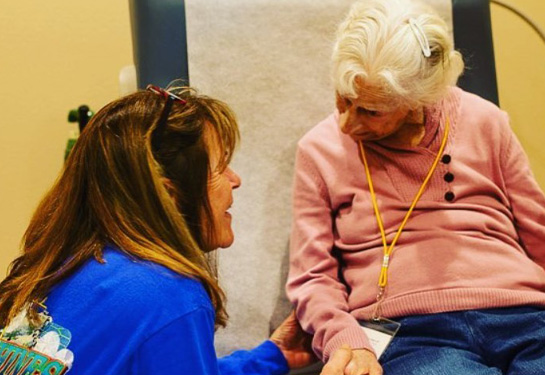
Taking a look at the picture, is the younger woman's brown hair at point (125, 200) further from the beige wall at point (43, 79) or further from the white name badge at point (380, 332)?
the beige wall at point (43, 79)

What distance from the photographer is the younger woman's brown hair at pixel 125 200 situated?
1.05 m

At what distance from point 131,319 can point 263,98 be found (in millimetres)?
927

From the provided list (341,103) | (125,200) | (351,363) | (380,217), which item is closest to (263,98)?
(341,103)

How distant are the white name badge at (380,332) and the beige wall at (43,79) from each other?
1.08 meters

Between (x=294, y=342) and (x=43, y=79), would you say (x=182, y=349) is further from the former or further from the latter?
(x=43, y=79)

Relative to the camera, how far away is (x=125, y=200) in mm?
1066

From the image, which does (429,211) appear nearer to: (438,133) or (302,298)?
(438,133)

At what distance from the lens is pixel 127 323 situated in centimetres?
98

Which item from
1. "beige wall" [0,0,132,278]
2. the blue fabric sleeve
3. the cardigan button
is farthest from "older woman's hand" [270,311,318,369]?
"beige wall" [0,0,132,278]

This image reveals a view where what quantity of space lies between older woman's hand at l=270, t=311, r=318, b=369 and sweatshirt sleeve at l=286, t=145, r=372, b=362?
7 centimetres

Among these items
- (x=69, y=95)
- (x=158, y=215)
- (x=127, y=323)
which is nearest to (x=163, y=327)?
(x=127, y=323)

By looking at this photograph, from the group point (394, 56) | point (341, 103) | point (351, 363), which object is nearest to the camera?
point (351, 363)

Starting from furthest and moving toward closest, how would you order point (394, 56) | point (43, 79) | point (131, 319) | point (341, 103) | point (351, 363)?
1. point (43, 79)
2. point (341, 103)
3. point (394, 56)
4. point (351, 363)
5. point (131, 319)

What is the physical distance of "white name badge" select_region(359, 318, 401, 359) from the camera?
Answer: 1.47m
